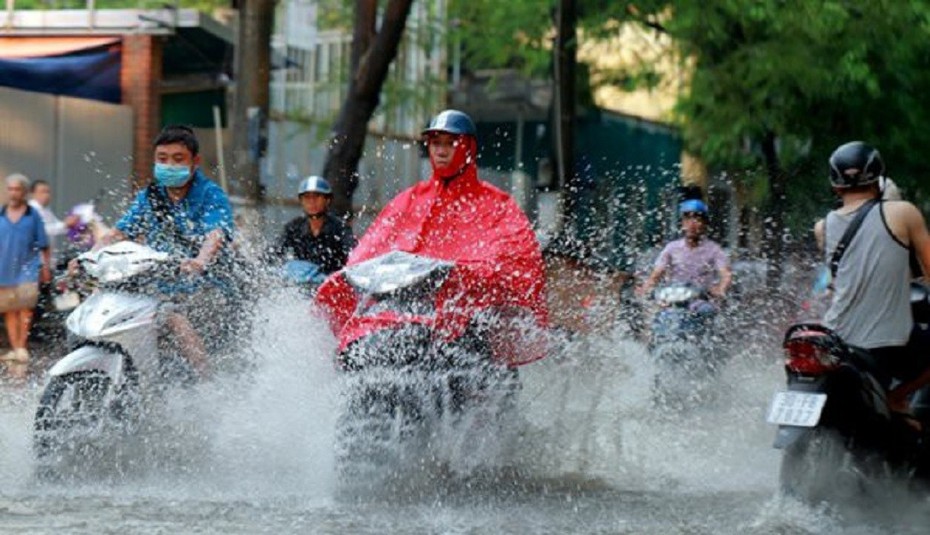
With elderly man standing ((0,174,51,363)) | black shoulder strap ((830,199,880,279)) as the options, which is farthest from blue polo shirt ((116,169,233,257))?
elderly man standing ((0,174,51,363))

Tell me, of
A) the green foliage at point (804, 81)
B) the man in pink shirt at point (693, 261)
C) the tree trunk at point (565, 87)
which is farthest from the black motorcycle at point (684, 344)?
the tree trunk at point (565, 87)

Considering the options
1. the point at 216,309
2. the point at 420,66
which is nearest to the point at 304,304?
the point at 216,309

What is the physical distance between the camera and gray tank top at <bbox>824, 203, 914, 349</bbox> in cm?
822

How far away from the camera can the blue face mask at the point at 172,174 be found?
9.34 meters

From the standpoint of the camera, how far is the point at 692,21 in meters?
21.5

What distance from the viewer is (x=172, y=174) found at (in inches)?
368

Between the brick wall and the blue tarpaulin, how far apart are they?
122mm

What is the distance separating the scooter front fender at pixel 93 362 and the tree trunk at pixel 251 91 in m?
9.77

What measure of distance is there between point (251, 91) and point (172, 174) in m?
9.13

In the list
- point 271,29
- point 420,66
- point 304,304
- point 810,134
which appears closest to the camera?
point 304,304

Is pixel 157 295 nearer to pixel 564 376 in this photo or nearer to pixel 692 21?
pixel 564 376

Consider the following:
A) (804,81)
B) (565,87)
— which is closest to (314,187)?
(804,81)

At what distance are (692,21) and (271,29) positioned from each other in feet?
16.2

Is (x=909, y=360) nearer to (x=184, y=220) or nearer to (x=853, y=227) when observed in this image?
(x=853, y=227)
